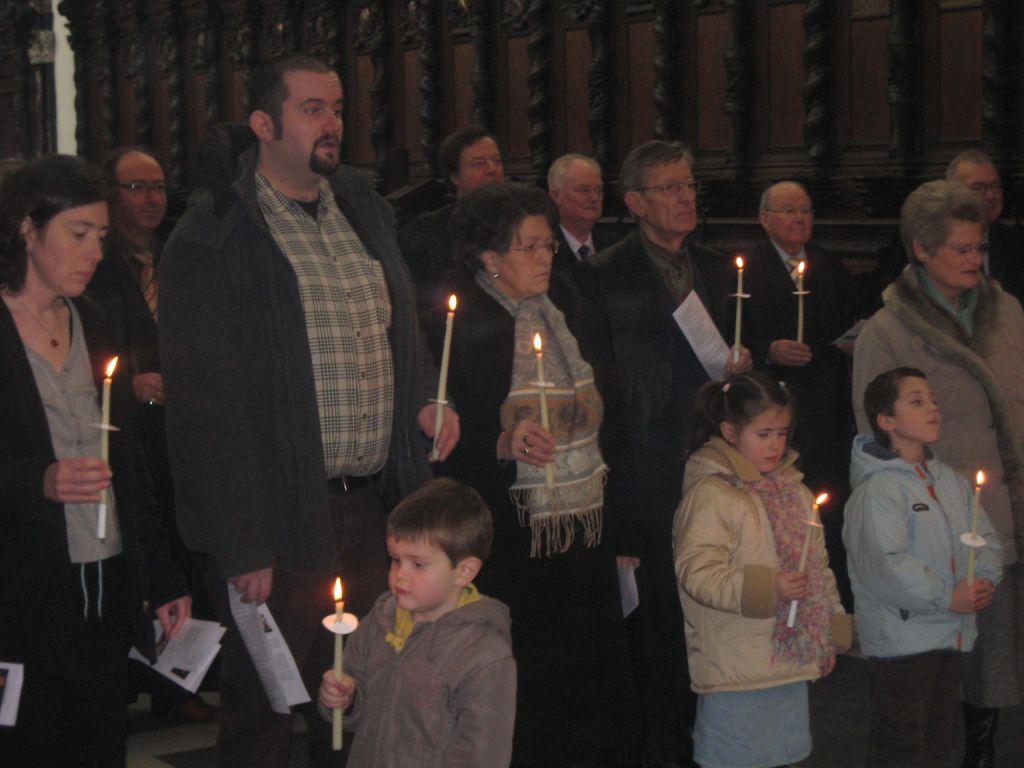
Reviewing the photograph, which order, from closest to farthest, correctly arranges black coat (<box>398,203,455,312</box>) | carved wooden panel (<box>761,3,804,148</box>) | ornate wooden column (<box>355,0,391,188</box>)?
1. black coat (<box>398,203,455,312</box>)
2. carved wooden panel (<box>761,3,804,148</box>)
3. ornate wooden column (<box>355,0,391,188</box>)

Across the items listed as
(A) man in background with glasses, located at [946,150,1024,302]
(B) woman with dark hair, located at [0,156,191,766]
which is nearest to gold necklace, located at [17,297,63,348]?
(B) woman with dark hair, located at [0,156,191,766]

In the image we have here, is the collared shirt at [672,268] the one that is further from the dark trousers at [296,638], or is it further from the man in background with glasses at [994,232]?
the man in background with glasses at [994,232]

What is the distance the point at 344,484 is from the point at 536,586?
0.68 m

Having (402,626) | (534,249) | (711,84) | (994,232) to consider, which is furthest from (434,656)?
(711,84)

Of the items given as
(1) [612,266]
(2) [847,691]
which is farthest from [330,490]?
(2) [847,691]

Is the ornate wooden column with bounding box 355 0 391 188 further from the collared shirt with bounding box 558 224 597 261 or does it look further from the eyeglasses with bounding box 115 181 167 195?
the eyeglasses with bounding box 115 181 167 195

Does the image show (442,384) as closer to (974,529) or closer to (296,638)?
(296,638)

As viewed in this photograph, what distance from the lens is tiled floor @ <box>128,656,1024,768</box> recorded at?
14.5 ft

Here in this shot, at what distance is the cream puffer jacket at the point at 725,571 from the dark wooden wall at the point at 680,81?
3400 millimetres

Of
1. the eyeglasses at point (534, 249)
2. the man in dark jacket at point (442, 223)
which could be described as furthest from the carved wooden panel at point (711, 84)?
the eyeglasses at point (534, 249)

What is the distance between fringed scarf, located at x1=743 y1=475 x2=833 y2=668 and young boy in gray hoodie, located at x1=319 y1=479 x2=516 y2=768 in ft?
3.10

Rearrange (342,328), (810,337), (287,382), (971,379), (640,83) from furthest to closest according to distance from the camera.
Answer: (640,83) < (810,337) < (971,379) < (342,328) < (287,382)

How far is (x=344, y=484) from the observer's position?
336 centimetres

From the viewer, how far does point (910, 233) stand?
4168 millimetres
